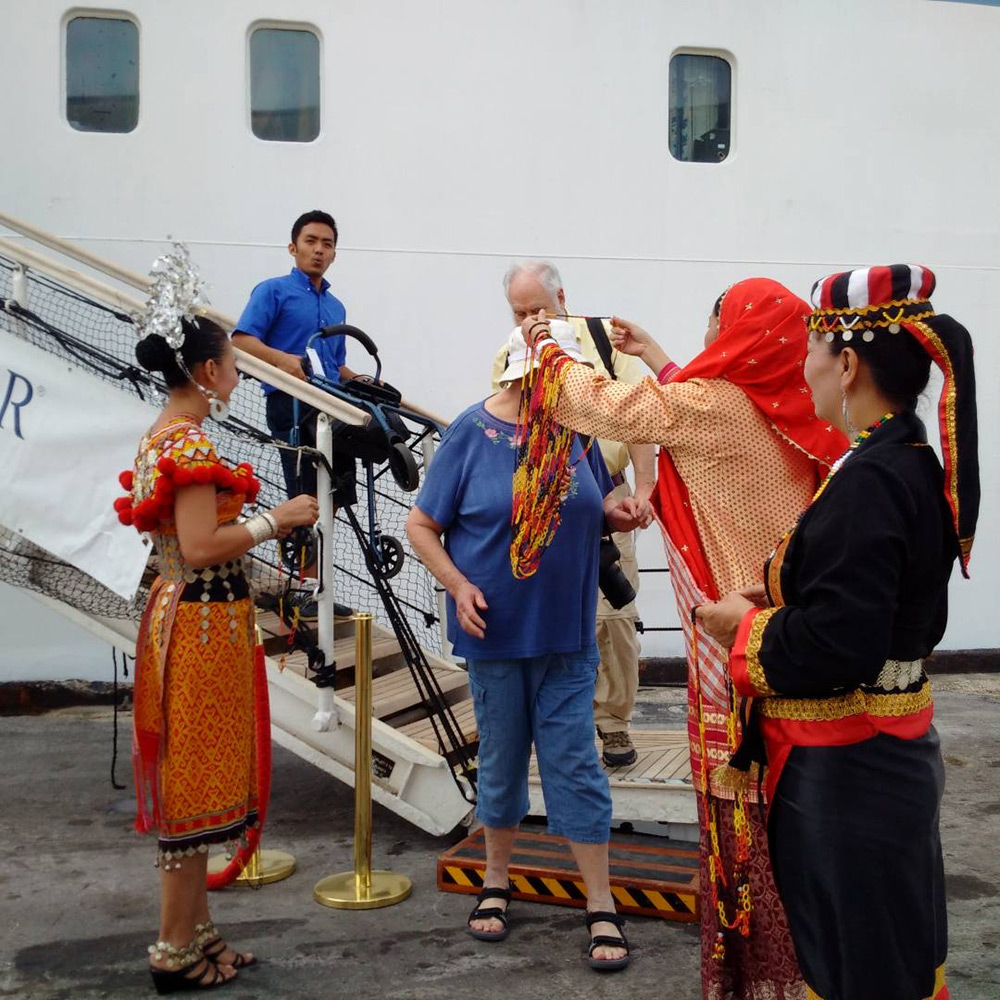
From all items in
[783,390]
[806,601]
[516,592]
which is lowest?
[516,592]

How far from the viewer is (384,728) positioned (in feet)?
13.5

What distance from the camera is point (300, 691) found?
424cm

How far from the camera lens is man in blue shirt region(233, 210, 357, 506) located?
15.5 ft

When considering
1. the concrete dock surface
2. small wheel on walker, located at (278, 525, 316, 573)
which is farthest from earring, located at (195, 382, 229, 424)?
the concrete dock surface

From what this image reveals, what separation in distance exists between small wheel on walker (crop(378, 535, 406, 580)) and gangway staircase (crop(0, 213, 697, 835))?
0.45 meters

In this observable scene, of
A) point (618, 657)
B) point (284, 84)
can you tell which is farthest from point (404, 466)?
point (284, 84)

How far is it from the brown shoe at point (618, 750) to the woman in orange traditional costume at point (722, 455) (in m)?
1.88

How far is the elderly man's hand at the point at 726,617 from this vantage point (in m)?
1.86

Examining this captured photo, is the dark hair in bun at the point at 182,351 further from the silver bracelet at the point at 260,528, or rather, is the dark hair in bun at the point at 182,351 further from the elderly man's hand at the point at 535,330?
the elderly man's hand at the point at 535,330

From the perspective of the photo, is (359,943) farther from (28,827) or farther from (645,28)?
(645,28)

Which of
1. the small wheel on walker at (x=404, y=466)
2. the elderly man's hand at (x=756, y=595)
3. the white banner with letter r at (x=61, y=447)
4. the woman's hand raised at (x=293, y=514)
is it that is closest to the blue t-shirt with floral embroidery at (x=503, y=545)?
the woman's hand raised at (x=293, y=514)

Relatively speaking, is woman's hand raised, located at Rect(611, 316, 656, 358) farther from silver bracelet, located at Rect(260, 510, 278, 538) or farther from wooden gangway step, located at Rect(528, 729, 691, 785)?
wooden gangway step, located at Rect(528, 729, 691, 785)

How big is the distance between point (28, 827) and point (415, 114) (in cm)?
424

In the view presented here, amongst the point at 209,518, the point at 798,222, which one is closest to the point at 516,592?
the point at 209,518
